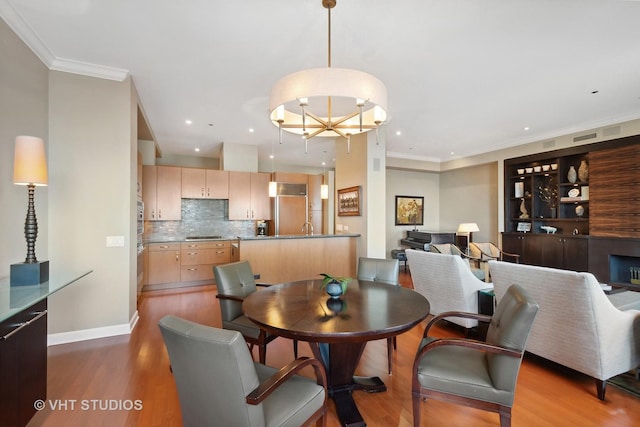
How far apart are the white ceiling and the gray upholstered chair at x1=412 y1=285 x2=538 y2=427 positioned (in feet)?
7.35

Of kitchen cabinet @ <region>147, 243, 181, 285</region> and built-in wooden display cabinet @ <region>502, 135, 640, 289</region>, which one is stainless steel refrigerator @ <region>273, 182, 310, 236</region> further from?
built-in wooden display cabinet @ <region>502, 135, 640, 289</region>

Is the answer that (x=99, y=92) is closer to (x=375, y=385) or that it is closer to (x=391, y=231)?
(x=375, y=385)

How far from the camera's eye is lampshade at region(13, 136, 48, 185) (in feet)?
6.88

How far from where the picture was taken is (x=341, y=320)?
1667 mm

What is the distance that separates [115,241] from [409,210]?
283 inches

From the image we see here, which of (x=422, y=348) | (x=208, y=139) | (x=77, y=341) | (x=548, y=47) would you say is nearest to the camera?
(x=422, y=348)

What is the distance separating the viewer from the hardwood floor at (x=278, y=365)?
1.91 meters

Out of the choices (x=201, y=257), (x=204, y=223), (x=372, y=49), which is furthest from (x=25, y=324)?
(x=204, y=223)

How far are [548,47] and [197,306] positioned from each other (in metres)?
5.30

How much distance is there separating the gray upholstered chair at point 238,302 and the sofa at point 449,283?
175 centimetres

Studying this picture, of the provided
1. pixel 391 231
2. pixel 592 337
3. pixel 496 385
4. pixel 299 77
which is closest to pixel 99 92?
pixel 299 77

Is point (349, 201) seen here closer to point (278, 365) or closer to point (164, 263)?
point (278, 365)

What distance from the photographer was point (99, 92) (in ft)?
10.7

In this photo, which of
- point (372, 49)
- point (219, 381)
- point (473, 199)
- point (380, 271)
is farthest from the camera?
point (473, 199)
